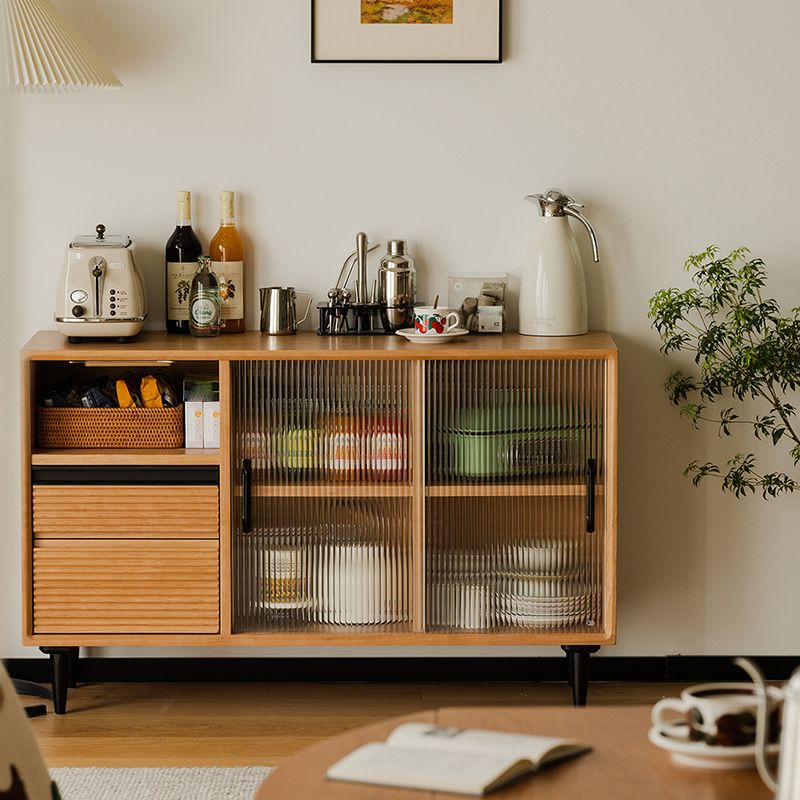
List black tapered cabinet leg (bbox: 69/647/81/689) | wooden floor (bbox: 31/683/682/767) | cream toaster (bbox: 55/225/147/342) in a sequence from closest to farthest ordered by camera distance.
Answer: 1. wooden floor (bbox: 31/683/682/767)
2. cream toaster (bbox: 55/225/147/342)
3. black tapered cabinet leg (bbox: 69/647/81/689)

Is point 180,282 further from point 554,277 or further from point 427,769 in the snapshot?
point 427,769

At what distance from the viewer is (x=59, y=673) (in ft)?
10.3

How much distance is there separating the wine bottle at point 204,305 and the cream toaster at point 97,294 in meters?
0.15

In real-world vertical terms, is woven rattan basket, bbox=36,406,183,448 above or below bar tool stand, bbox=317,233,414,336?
below

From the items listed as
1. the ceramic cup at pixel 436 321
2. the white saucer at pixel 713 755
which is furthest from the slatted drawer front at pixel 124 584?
the white saucer at pixel 713 755

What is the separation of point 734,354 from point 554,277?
0.57 meters

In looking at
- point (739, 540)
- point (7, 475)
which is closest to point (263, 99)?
point (7, 475)

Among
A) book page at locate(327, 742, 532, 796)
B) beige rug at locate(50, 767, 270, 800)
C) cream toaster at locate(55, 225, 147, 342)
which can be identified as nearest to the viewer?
book page at locate(327, 742, 532, 796)

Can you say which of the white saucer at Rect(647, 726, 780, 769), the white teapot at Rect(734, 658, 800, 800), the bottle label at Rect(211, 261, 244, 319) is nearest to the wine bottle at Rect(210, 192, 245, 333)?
the bottle label at Rect(211, 261, 244, 319)

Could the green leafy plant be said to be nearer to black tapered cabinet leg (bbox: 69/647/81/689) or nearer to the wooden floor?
the wooden floor

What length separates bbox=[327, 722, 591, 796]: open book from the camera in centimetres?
133

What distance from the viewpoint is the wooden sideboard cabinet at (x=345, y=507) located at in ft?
9.88

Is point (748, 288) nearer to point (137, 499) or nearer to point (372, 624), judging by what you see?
point (372, 624)

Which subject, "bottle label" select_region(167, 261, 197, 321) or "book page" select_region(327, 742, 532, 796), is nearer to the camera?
"book page" select_region(327, 742, 532, 796)
